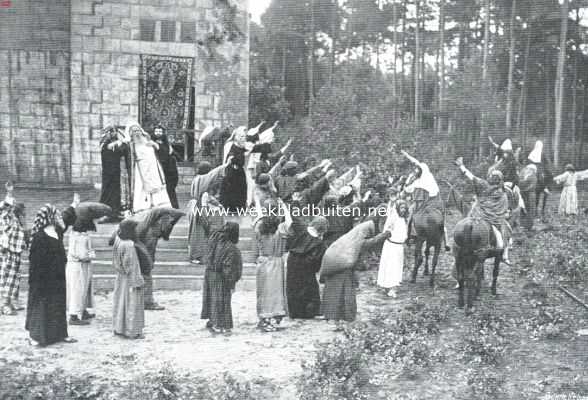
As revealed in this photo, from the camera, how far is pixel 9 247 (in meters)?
8.39

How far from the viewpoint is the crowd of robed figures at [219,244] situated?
7406 millimetres

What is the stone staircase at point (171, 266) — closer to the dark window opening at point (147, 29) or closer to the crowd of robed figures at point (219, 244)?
the crowd of robed figures at point (219, 244)

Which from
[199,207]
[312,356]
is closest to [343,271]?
[312,356]

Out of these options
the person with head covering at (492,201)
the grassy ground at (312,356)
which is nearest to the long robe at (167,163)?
the grassy ground at (312,356)

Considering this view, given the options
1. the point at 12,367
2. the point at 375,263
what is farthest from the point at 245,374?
the point at 375,263

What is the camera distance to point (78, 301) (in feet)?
26.5

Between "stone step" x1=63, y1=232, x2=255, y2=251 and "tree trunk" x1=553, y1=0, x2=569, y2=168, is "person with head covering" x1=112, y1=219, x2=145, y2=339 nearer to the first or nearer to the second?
"stone step" x1=63, y1=232, x2=255, y2=251

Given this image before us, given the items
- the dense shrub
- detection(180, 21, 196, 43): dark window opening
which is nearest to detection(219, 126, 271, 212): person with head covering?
the dense shrub

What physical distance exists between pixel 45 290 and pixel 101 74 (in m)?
8.43

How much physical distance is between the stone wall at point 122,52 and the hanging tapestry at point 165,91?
16 cm

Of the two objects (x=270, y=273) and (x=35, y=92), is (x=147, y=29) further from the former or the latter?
(x=270, y=273)

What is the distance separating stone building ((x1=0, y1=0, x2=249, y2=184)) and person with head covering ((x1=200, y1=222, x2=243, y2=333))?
7.61m

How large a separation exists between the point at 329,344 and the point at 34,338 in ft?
10.8

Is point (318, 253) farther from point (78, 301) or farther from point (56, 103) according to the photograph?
point (56, 103)
